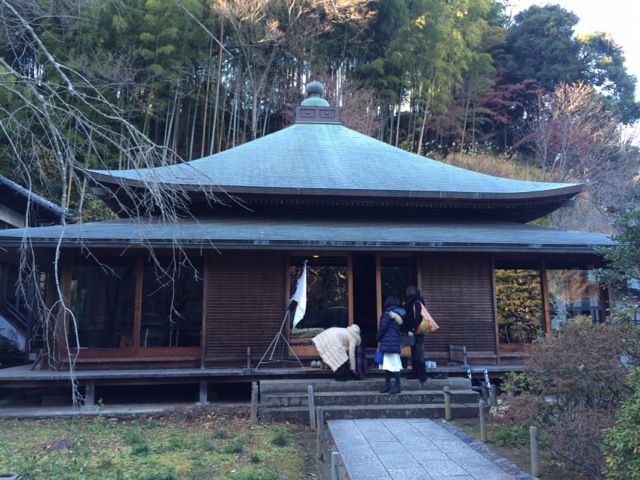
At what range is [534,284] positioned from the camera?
11.1 m

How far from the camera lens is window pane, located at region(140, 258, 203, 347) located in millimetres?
9789

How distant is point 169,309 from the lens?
32.4 ft

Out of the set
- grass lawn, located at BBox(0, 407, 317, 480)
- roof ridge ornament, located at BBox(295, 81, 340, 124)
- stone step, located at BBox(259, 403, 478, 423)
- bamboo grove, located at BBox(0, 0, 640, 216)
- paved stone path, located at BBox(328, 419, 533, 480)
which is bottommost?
grass lawn, located at BBox(0, 407, 317, 480)

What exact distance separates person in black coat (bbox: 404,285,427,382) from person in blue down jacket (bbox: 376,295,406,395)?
0.44 m

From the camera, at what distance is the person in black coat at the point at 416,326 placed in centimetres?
866

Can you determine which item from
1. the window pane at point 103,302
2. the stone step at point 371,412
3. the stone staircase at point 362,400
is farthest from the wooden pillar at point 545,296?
the window pane at point 103,302

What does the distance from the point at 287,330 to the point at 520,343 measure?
4749mm

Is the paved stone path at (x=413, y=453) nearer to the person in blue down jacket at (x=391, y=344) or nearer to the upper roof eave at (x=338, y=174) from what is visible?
the person in blue down jacket at (x=391, y=344)

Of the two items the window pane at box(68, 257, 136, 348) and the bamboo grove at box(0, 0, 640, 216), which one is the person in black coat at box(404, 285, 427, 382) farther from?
the bamboo grove at box(0, 0, 640, 216)

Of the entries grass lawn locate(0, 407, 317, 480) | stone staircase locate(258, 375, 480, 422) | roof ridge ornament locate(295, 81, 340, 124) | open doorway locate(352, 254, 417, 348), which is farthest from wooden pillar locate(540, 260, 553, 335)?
roof ridge ornament locate(295, 81, 340, 124)

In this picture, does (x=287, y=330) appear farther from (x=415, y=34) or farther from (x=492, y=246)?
(x=415, y=34)

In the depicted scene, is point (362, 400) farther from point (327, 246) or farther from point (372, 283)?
point (372, 283)

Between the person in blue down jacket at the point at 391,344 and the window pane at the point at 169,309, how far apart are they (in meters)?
3.60

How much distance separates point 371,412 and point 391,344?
103 cm
